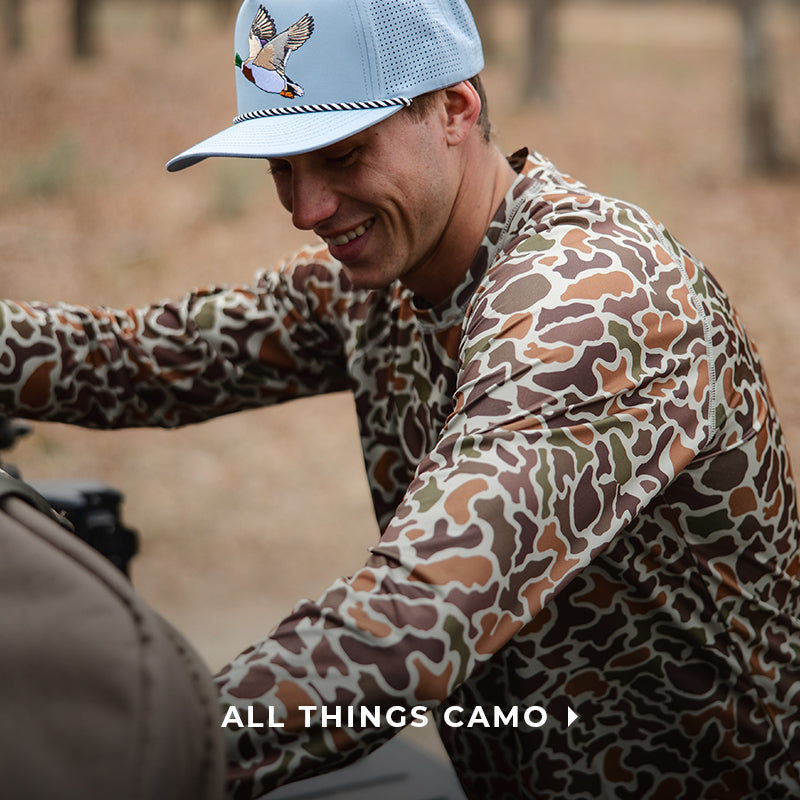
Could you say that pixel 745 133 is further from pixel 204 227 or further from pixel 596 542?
pixel 596 542

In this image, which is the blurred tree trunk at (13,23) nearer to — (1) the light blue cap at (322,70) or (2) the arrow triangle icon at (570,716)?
(1) the light blue cap at (322,70)

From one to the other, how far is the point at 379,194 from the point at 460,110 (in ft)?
0.62

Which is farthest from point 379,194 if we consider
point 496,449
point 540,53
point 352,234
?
point 540,53

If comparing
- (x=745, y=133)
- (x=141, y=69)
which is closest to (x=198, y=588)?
(x=745, y=133)

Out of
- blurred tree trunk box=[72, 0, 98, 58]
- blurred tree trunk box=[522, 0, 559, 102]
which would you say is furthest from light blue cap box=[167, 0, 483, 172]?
blurred tree trunk box=[72, 0, 98, 58]

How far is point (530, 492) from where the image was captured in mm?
1199

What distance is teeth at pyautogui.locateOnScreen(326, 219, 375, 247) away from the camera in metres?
1.59

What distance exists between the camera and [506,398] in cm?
126

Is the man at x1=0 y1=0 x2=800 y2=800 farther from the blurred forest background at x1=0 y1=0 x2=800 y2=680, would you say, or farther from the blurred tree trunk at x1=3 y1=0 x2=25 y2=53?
the blurred tree trunk at x1=3 y1=0 x2=25 y2=53

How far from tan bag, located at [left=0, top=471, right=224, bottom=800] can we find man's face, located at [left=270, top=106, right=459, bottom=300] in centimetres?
76

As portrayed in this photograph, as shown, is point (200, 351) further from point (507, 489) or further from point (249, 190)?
point (249, 190)

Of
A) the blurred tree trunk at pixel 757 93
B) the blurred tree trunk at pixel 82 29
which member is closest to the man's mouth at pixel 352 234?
the blurred tree trunk at pixel 757 93

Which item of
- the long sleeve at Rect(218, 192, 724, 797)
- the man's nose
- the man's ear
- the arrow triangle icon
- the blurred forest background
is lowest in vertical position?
the blurred forest background

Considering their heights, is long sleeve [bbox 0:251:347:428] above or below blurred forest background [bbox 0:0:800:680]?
above
